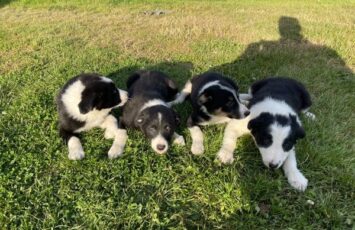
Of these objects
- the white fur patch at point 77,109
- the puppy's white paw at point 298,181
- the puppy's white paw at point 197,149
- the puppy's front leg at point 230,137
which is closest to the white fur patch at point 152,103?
the white fur patch at point 77,109

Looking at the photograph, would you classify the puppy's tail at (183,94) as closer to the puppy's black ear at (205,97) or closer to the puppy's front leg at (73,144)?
the puppy's black ear at (205,97)

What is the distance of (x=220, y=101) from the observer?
18.8ft

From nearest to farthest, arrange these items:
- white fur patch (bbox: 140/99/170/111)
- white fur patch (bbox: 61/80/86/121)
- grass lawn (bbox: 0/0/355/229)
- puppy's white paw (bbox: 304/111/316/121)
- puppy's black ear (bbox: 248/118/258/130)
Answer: grass lawn (bbox: 0/0/355/229) < puppy's black ear (bbox: 248/118/258/130) < white fur patch (bbox: 61/80/86/121) < white fur patch (bbox: 140/99/170/111) < puppy's white paw (bbox: 304/111/316/121)

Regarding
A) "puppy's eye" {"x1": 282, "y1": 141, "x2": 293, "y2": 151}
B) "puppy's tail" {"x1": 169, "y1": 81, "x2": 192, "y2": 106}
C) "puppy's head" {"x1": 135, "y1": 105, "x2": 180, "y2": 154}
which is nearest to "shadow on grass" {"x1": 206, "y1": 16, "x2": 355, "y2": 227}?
"puppy's eye" {"x1": 282, "y1": 141, "x2": 293, "y2": 151}

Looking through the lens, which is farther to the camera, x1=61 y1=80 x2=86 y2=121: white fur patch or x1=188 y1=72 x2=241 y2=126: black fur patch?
x1=188 y1=72 x2=241 y2=126: black fur patch

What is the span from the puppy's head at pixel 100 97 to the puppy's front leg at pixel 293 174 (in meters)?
2.46

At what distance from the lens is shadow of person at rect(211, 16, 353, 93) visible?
756 centimetres

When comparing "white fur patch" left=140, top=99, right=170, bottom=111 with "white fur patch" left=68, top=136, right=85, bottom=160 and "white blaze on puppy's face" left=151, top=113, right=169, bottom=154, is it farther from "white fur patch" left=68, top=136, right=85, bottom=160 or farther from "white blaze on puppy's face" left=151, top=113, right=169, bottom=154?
"white fur patch" left=68, top=136, right=85, bottom=160

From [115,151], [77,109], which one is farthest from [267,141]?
[77,109]

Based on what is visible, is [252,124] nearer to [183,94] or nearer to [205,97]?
[205,97]

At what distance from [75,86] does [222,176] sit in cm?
239

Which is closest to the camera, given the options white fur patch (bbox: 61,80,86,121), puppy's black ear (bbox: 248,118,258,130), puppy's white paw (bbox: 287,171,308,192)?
puppy's white paw (bbox: 287,171,308,192)

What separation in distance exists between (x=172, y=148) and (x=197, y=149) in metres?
0.35

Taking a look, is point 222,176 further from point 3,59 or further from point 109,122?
point 3,59
